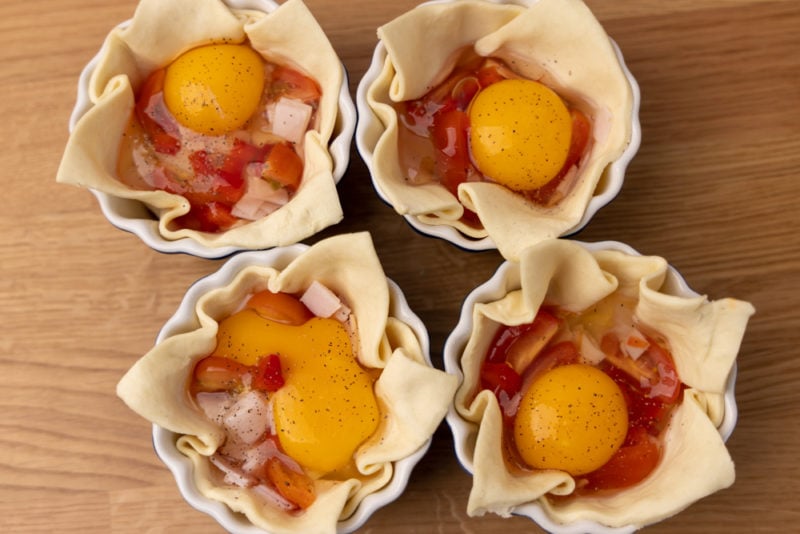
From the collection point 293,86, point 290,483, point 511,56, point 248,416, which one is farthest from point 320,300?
point 511,56

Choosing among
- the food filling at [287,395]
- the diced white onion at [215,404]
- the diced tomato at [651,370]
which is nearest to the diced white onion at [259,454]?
the food filling at [287,395]

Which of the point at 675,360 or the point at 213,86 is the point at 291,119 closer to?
the point at 213,86

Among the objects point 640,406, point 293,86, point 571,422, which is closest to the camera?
point 571,422

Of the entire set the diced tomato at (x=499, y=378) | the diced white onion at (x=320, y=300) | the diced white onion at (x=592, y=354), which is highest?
the diced white onion at (x=320, y=300)

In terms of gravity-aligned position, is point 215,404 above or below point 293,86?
below

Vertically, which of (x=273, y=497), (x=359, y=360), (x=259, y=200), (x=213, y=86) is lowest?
(x=273, y=497)

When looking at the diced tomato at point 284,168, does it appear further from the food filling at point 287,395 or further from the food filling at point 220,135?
the food filling at point 287,395

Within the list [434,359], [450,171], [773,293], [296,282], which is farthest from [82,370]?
[773,293]
